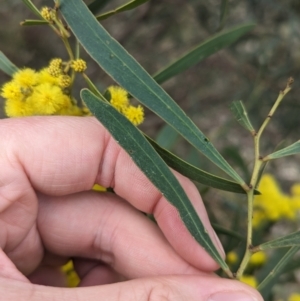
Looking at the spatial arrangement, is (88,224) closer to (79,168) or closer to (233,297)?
(79,168)

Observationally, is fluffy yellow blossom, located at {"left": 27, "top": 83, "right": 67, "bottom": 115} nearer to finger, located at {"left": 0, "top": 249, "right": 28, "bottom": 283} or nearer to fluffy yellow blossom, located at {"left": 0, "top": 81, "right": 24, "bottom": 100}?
fluffy yellow blossom, located at {"left": 0, "top": 81, "right": 24, "bottom": 100}

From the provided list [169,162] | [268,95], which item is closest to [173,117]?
[169,162]

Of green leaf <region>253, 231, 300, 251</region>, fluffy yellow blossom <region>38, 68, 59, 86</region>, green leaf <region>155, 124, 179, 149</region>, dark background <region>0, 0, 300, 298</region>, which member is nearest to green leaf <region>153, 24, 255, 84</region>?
fluffy yellow blossom <region>38, 68, 59, 86</region>

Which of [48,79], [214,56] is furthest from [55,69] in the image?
[214,56]

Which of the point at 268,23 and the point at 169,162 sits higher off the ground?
the point at 169,162

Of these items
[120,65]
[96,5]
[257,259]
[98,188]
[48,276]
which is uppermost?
[96,5]

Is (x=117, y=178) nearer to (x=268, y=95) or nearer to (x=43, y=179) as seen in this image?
(x=43, y=179)

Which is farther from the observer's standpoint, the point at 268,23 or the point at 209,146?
the point at 268,23
